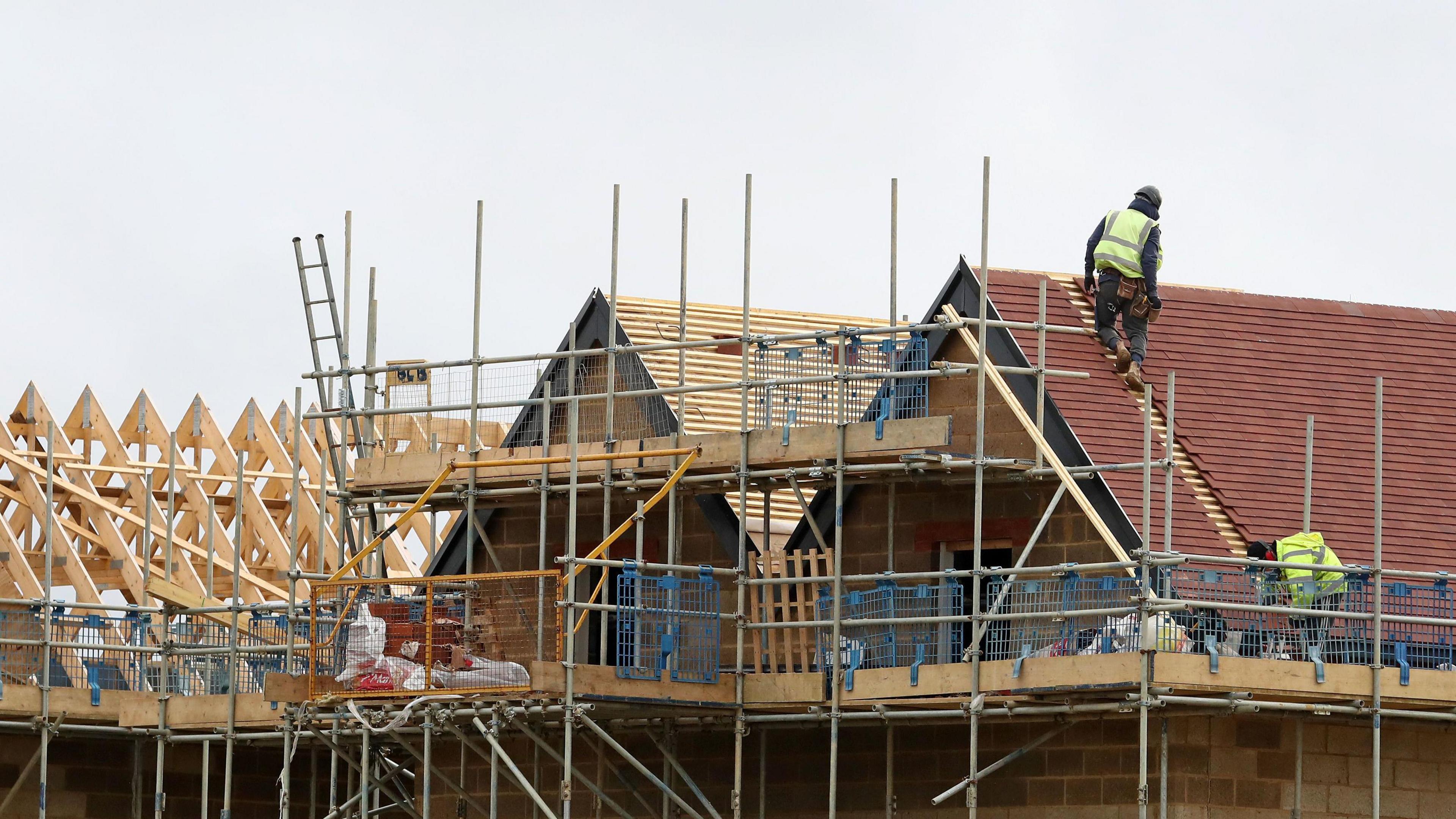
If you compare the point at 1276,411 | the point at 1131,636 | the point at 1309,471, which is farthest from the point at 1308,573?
the point at 1276,411

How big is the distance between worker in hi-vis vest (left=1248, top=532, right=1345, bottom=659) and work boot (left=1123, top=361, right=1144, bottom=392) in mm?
2839

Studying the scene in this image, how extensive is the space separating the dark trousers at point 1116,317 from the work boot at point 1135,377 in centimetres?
10

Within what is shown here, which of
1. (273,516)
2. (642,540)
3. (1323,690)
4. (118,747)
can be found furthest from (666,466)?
(273,516)

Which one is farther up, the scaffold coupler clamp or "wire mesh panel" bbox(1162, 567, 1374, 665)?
"wire mesh panel" bbox(1162, 567, 1374, 665)

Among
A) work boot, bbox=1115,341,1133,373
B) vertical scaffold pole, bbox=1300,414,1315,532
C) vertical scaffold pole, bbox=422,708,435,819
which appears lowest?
vertical scaffold pole, bbox=422,708,435,819

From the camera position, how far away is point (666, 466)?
2938cm

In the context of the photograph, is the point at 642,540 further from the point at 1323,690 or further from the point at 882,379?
the point at 1323,690

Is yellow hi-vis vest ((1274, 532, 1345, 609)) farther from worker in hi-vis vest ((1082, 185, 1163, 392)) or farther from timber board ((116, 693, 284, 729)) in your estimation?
timber board ((116, 693, 284, 729))

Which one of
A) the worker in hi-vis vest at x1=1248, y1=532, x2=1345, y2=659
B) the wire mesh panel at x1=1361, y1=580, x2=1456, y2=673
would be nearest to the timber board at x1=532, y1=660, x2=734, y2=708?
the worker in hi-vis vest at x1=1248, y1=532, x2=1345, y2=659

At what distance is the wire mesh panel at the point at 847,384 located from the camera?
2870cm

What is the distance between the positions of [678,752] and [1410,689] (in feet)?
24.5

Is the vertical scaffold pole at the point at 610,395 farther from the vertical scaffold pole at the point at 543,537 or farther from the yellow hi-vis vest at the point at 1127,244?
the yellow hi-vis vest at the point at 1127,244

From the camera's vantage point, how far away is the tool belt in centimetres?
2912

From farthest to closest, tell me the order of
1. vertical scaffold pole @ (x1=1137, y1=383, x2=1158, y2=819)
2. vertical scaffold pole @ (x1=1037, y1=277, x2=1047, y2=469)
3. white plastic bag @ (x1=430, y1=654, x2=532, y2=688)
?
1. vertical scaffold pole @ (x1=1037, y1=277, x2=1047, y2=469)
2. white plastic bag @ (x1=430, y1=654, x2=532, y2=688)
3. vertical scaffold pole @ (x1=1137, y1=383, x2=1158, y2=819)
